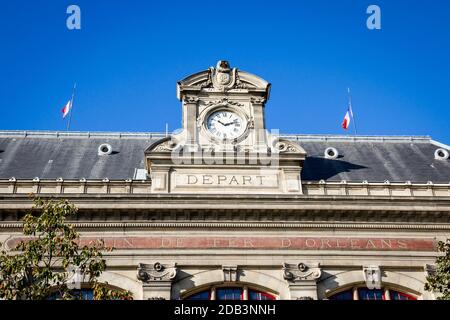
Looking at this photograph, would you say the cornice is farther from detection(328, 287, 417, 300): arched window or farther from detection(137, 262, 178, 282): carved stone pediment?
detection(328, 287, 417, 300): arched window

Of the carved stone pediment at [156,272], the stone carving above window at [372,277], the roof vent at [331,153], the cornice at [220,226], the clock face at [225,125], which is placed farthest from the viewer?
the roof vent at [331,153]

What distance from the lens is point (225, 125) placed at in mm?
31781

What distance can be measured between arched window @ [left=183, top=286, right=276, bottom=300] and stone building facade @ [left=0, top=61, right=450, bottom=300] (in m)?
0.04

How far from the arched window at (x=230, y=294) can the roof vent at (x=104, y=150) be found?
11.2 meters

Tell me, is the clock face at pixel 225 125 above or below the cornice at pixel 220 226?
above

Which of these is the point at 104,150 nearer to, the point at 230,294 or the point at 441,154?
the point at 230,294

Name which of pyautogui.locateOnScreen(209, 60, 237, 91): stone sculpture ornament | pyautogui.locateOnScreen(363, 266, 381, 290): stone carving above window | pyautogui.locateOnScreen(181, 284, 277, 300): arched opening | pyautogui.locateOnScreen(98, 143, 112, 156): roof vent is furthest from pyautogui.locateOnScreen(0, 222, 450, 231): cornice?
pyautogui.locateOnScreen(209, 60, 237, 91): stone sculpture ornament

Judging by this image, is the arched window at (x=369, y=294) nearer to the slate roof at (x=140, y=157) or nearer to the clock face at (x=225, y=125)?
the slate roof at (x=140, y=157)

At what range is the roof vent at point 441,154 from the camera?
117ft

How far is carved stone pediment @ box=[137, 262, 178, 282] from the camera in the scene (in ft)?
88.5

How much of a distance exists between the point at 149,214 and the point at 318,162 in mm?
10784

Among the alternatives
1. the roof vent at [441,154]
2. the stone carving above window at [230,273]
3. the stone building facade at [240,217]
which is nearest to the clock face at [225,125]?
the stone building facade at [240,217]
